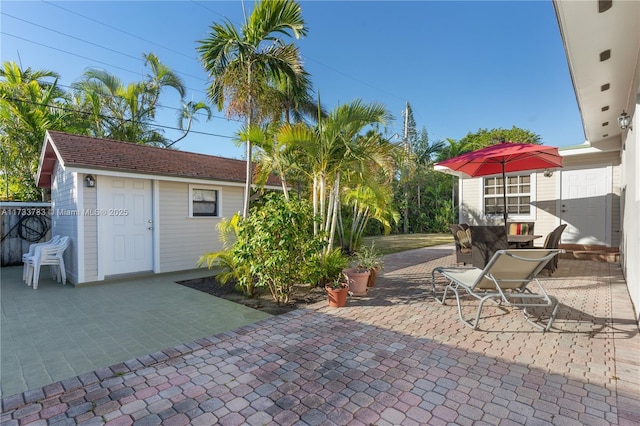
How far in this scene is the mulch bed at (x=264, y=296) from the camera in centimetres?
473

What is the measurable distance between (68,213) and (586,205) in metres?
13.5

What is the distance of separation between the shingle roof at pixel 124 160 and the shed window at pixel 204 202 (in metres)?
0.54

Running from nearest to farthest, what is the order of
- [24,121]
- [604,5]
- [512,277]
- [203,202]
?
[604,5]
[512,277]
[203,202]
[24,121]

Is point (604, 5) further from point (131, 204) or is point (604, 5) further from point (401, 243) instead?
point (401, 243)

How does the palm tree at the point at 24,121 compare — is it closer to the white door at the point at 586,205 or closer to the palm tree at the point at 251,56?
the palm tree at the point at 251,56

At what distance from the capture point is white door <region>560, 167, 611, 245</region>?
8289mm

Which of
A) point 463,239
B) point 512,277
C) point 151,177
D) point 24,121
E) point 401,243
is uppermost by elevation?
point 24,121

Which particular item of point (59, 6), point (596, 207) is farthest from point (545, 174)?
point (59, 6)

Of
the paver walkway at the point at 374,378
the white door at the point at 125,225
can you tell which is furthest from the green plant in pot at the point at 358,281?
the white door at the point at 125,225

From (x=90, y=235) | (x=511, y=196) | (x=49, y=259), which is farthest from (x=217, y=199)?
(x=511, y=196)

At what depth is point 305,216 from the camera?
4.89 metres

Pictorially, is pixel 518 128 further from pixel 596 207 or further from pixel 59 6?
pixel 59 6

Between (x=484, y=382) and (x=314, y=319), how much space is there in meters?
2.18

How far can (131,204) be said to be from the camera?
23.5 feet
